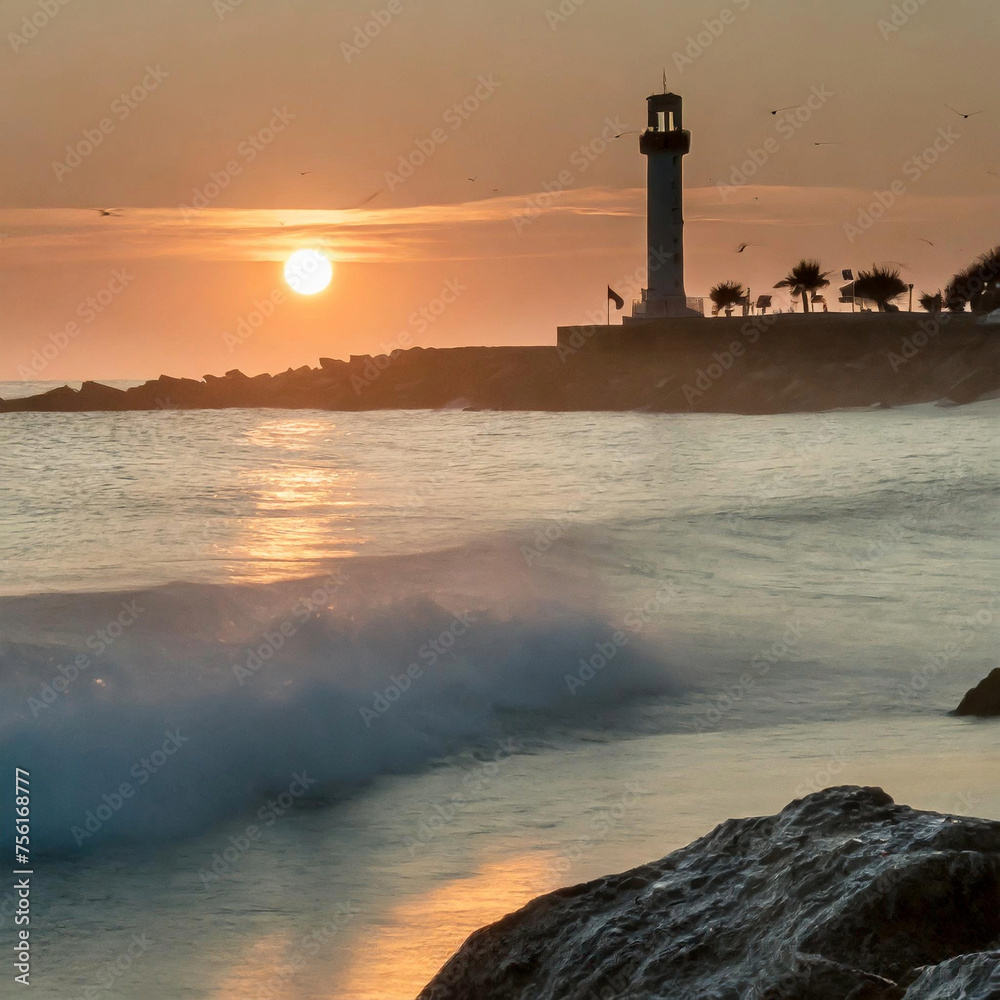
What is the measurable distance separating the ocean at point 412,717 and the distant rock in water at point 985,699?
258mm

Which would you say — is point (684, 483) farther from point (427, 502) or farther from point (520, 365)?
point (520, 365)

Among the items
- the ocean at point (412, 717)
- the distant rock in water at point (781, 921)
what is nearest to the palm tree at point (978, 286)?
the ocean at point (412, 717)

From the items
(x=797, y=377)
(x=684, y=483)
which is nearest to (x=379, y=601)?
(x=684, y=483)

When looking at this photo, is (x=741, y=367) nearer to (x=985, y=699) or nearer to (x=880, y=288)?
(x=880, y=288)

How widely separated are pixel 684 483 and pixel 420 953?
26903 millimetres

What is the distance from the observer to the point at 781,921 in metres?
2.23

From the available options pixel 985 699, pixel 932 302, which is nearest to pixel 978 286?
pixel 932 302

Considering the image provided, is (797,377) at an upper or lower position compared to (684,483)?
upper

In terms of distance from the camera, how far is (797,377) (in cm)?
6431

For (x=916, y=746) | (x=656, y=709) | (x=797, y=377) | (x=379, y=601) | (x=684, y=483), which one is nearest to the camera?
(x=916, y=746)

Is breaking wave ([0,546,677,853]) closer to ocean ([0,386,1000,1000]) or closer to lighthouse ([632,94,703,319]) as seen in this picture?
ocean ([0,386,1000,1000])

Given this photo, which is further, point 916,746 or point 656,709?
point 656,709

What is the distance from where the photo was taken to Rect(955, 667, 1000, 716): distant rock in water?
682 cm

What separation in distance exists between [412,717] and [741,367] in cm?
6100
